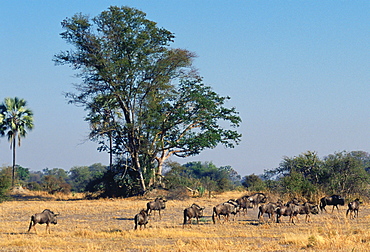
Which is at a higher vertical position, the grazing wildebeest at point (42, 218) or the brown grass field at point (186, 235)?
the grazing wildebeest at point (42, 218)

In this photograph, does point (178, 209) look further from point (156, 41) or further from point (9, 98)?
point (9, 98)

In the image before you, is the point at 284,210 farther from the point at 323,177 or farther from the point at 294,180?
the point at 323,177

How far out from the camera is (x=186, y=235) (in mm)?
16766

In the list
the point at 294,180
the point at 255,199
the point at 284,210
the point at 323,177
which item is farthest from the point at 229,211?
the point at 323,177

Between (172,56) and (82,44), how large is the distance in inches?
256

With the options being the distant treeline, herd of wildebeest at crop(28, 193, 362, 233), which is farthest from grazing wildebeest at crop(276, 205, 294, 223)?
the distant treeline

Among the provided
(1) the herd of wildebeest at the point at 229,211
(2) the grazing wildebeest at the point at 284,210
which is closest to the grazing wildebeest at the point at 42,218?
(1) the herd of wildebeest at the point at 229,211

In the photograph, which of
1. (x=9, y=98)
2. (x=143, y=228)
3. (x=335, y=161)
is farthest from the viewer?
(x=9, y=98)

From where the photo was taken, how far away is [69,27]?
123 feet

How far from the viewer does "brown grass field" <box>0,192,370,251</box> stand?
1412 cm

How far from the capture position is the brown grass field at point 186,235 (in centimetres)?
1412

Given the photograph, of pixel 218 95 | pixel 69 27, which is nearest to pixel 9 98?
pixel 69 27

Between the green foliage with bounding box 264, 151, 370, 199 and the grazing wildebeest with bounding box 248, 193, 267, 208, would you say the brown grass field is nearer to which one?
the grazing wildebeest with bounding box 248, 193, 267, 208

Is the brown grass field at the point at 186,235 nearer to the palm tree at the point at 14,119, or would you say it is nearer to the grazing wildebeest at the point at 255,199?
the grazing wildebeest at the point at 255,199
